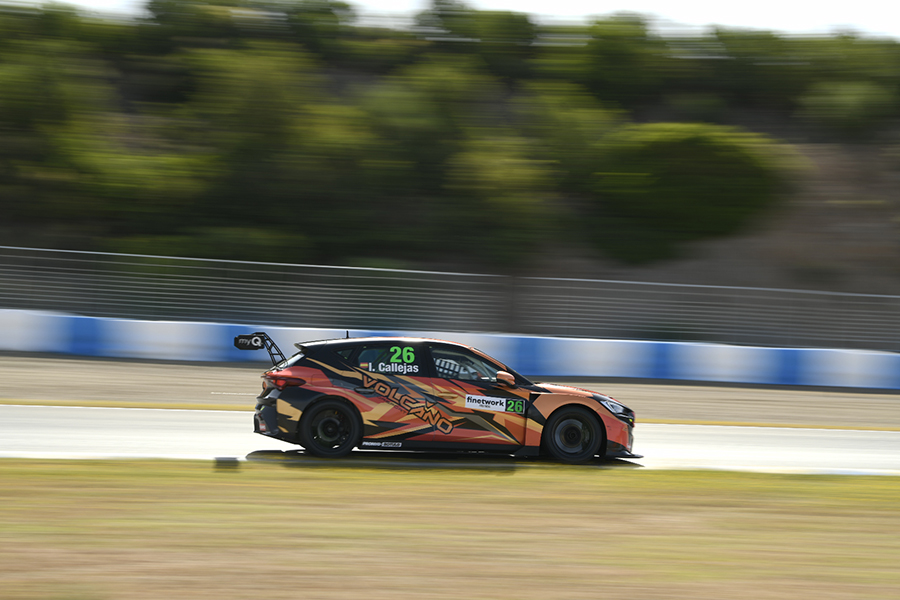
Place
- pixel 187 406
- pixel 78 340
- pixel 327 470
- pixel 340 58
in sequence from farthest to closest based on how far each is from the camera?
pixel 340 58 → pixel 78 340 → pixel 187 406 → pixel 327 470

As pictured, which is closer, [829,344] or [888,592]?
[888,592]

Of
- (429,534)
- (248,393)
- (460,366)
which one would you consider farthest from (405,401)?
(248,393)

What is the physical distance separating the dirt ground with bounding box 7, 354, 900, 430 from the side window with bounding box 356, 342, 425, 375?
200 inches

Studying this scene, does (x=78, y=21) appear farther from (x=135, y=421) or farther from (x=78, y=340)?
(x=135, y=421)

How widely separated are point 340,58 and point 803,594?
32.9 m

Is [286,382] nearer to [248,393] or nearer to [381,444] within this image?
[381,444]

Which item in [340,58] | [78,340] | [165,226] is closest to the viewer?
[78,340]

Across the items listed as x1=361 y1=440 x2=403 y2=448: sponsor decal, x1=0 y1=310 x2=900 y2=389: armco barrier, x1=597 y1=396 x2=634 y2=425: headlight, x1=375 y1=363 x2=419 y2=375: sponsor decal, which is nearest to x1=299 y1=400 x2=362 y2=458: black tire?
x1=361 y1=440 x2=403 y2=448: sponsor decal

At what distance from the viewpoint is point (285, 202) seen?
26.1 meters

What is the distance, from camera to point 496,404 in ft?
30.3

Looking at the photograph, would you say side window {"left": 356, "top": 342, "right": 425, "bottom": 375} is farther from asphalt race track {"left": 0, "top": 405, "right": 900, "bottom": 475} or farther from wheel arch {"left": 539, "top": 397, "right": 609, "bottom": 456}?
wheel arch {"left": 539, "top": 397, "right": 609, "bottom": 456}

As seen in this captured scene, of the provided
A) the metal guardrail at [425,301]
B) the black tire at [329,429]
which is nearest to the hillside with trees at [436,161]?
the metal guardrail at [425,301]

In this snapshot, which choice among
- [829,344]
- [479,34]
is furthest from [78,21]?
[829,344]

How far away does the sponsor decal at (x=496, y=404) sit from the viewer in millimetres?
9195
